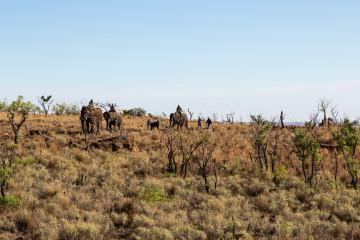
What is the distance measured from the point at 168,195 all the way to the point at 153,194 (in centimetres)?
73

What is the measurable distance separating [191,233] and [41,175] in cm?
723

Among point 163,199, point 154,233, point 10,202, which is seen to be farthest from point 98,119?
point 154,233

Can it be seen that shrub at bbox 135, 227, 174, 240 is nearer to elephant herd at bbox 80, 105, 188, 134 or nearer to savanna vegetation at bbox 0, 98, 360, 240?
savanna vegetation at bbox 0, 98, 360, 240

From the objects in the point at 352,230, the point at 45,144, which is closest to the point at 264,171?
the point at 352,230

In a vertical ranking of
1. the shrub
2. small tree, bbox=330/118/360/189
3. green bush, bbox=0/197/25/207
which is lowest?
the shrub

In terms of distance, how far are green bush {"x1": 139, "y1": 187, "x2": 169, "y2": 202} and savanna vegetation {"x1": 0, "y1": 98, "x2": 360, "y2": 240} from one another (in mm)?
36

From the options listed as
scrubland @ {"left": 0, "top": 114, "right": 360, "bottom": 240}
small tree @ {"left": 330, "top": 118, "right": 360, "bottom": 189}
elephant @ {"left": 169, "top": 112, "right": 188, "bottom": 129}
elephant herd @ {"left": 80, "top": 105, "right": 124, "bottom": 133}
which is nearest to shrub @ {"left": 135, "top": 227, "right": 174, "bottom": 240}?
scrubland @ {"left": 0, "top": 114, "right": 360, "bottom": 240}

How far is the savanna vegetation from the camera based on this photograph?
23.0 feet

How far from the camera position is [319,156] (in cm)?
1150

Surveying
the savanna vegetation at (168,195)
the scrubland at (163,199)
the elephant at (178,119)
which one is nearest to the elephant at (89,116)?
the savanna vegetation at (168,195)

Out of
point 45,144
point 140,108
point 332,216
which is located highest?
point 140,108

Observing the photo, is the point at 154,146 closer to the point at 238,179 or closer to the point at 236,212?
the point at 238,179

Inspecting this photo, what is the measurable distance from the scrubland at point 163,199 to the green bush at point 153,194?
0.04 metres

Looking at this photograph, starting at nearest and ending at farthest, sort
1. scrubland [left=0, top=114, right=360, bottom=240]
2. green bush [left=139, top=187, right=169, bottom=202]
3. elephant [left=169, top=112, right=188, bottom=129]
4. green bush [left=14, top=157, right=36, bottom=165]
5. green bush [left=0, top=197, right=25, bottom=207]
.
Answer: scrubland [left=0, top=114, right=360, bottom=240], green bush [left=0, top=197, right=25, bottom=207], green bush [left=139, top=187, right=169, bottom=202], green bush [left=14, top=157, right=36, bottom=165], elephant [left=169, top=112, right=188, bottom=129]
